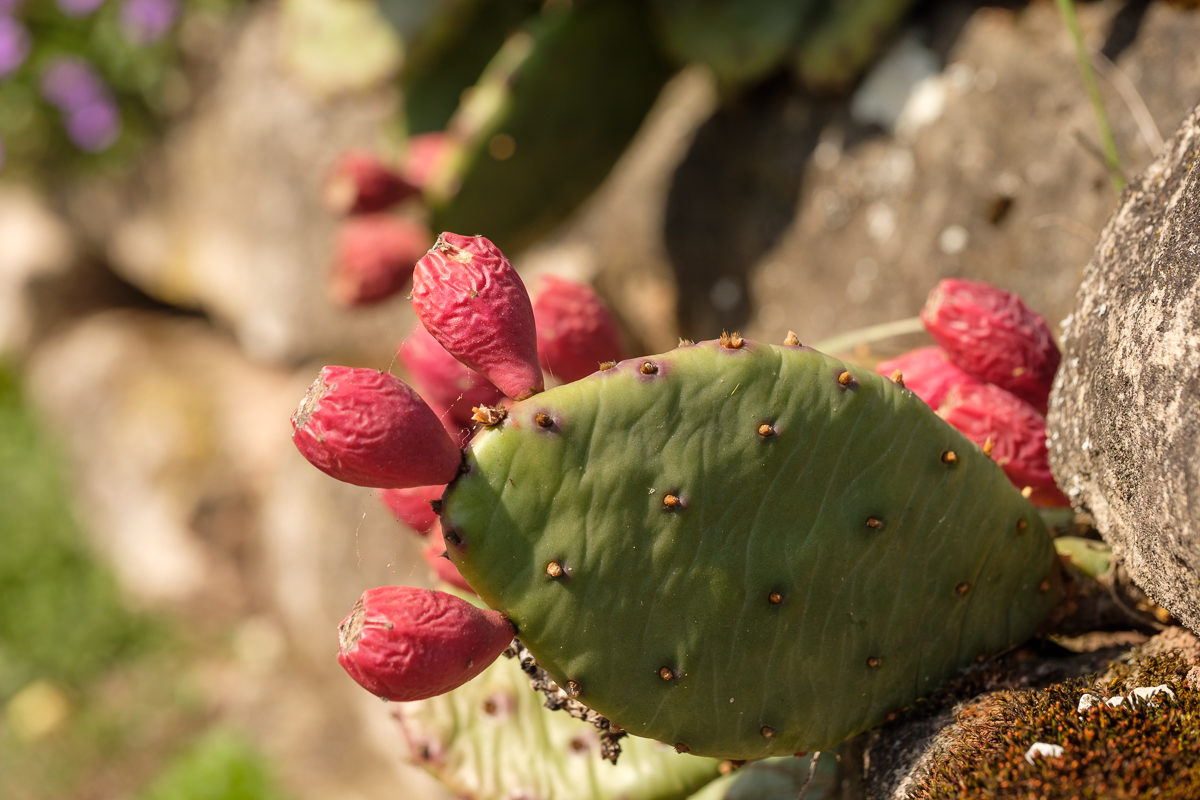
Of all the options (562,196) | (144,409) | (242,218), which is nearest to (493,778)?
(562,196)

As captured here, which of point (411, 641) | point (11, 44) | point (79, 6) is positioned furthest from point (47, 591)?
point (411, 641)

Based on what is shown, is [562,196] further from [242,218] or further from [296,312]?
[242,218]

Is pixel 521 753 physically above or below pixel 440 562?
below

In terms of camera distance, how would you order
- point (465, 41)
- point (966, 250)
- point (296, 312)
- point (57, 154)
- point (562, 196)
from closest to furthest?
point (966, 250) < point (562, 196) < point (465, 41) < point (296, 312) < point (57, 154)

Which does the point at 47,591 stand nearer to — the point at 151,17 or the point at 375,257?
the point at 151,17

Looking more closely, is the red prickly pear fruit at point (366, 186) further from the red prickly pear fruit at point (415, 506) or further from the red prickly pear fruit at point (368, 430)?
the red prickly pear fruit at point (368, 430)
